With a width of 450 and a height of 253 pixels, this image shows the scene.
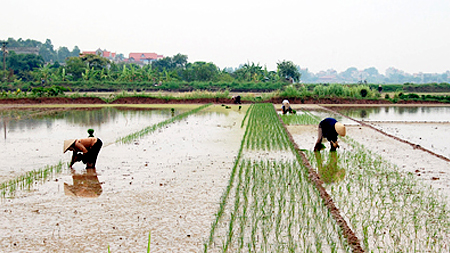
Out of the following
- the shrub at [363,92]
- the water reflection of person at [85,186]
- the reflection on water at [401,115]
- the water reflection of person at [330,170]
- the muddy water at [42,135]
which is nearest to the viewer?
the water reflection of person at [85,186]

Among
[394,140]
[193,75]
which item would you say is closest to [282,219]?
[394,140]

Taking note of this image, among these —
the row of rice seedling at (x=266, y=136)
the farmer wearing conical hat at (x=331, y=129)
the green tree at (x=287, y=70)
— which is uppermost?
the green tree at (x=287, y=70)

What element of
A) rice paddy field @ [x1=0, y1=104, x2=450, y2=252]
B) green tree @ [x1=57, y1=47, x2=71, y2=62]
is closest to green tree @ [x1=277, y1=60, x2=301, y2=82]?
rice paddy field @ [x1=0, y1=104, x2=450, y2=252]

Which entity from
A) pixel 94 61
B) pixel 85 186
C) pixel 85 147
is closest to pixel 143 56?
pixel 94 61

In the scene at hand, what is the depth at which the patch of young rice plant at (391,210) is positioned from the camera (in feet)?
12.7

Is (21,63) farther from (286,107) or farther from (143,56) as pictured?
(143,56)

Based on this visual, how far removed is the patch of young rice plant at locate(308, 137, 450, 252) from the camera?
3875mm

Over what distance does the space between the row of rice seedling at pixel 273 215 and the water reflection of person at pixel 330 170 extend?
0.27 meters

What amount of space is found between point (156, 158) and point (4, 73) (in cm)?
4231

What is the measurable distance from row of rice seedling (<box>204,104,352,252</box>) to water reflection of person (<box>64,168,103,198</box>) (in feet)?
5.63

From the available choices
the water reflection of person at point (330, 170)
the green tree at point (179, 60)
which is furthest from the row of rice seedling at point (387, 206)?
the green tree at point (179, 60)

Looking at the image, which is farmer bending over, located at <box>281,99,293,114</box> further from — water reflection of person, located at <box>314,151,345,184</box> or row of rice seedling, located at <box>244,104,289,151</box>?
water reflection of person, located at <box>314,151,345,184</box>

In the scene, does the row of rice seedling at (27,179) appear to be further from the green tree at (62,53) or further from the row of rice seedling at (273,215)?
the green tree at (62,53)

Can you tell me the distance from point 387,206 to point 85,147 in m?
4.46
